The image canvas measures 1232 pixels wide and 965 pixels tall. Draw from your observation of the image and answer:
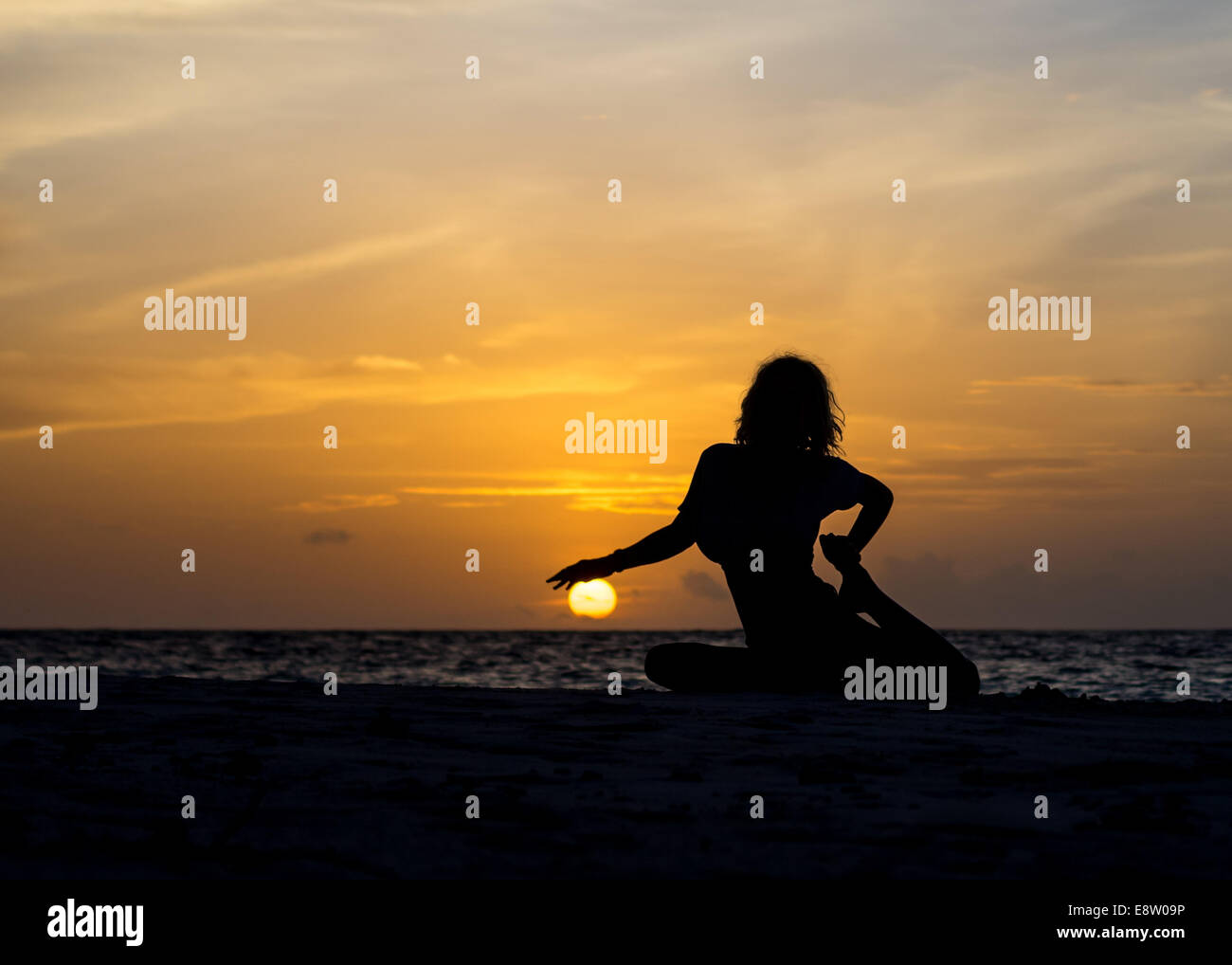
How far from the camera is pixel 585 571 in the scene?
7.46 metres

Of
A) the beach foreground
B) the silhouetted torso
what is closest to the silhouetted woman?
the silhouetted torso

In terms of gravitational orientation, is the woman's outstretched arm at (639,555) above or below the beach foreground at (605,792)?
above

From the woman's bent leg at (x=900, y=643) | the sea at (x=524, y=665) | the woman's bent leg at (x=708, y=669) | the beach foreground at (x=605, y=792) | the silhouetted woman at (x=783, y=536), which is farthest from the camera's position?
the sea at (x=524, y=665)

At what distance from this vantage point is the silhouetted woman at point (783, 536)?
754cm

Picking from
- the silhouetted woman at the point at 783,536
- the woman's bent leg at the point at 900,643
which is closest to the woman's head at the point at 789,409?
the silhouetted woman at the point at 783,536

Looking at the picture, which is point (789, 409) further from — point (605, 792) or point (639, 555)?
point (605, 792)

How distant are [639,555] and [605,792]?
349 centimetres

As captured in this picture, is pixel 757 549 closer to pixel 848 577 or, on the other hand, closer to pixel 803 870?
pixel 848 577

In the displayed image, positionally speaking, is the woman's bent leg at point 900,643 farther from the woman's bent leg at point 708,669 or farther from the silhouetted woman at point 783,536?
the woman's bent leg at point 708,669

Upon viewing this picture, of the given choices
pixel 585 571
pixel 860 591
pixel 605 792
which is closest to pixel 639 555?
pixel 585 571

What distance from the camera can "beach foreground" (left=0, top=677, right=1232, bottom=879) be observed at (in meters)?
3.37

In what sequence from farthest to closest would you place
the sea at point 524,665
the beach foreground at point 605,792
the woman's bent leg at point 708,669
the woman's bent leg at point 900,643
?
the sea at point 524,665 → the woman's bent leg at point 708,669 → the woman's bent leg at point 900,643 → the beach foreground at point 605,792
